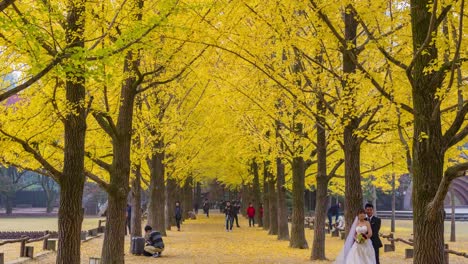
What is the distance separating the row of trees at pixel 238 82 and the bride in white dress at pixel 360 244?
75 centimetres

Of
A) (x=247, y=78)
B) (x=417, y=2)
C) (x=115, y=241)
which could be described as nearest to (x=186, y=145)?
(x=247, y=78)

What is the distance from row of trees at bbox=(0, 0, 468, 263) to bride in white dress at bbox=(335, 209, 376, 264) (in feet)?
2.45

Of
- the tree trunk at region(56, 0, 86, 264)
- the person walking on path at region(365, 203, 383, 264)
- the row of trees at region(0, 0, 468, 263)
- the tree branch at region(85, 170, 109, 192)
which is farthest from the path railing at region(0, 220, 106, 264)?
the person walking on path at region(365, 203, 383, 264)

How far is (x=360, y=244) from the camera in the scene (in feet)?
39.3

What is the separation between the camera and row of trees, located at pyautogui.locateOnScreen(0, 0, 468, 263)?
7969 mm

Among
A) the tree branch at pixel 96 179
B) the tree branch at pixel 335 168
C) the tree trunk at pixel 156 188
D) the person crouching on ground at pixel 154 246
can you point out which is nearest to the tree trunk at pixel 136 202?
the person crouching on ground at pixel 154 246

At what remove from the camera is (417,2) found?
834cm

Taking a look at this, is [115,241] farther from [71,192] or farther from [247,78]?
[247,78]

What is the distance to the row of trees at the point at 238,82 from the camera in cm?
797

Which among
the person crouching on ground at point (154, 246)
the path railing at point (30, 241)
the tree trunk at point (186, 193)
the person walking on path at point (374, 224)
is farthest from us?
the tree trunk at point (186, 193)

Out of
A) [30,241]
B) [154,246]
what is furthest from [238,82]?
[30,241]

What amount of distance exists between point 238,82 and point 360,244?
269 inches

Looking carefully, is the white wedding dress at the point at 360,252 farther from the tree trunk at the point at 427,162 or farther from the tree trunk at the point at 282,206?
the tree trunk at the point at 282,206

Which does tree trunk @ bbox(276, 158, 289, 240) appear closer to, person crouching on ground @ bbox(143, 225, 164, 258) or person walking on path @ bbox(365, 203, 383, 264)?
person crouching on ground @ bbox(143, 225, 164, 258)
